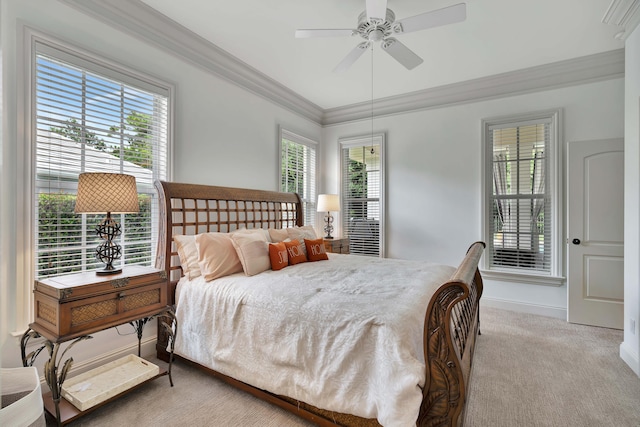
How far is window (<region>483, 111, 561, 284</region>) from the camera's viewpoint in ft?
13.3

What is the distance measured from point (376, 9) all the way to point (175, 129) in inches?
80.9

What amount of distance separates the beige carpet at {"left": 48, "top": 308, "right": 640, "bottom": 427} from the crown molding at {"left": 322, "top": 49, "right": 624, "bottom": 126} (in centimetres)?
286

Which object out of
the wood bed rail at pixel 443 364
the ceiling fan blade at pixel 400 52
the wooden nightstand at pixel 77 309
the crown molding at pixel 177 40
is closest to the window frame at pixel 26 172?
the wooden nightstand at pixel 77 309

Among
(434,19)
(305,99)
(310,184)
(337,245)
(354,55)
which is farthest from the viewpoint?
(310,184)

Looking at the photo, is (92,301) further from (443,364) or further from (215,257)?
(443,364)

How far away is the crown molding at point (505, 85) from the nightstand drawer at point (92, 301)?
3870mm

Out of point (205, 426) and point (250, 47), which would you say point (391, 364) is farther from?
point (250, 47)

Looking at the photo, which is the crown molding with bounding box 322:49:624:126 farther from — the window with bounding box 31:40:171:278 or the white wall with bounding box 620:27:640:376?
the window with bounding box 31:40:171:278

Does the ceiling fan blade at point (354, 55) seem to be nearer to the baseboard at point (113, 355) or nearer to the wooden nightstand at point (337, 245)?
the wooden nightstand at point (337, 245)

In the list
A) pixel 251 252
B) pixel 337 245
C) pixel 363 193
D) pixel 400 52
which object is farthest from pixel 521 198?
pixel 251 252

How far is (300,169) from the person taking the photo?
5258 millimetres

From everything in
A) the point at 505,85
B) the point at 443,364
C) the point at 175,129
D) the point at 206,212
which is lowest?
the point at 443,364

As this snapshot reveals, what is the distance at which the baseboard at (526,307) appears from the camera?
3984 millimetres

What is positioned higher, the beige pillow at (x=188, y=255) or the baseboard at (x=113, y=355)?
the beige pillow at (x=188, y=255)
